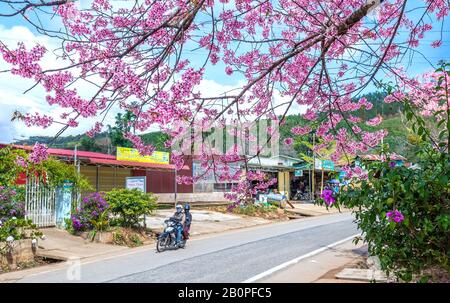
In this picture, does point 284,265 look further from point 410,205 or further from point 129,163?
point 129,163

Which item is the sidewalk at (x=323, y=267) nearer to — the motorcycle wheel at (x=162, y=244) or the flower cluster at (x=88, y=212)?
the motorcycle wheel at (x=162, y=244)

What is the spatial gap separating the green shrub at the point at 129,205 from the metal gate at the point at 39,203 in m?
1.73

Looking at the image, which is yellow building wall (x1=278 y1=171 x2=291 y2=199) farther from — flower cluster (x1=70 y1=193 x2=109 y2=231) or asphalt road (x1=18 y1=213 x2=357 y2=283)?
flower cluster (x1=70 y1=193 x2=109 y2=231)

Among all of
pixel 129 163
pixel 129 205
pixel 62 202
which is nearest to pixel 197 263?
pixel 129 205

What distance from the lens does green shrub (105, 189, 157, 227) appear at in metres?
14.4

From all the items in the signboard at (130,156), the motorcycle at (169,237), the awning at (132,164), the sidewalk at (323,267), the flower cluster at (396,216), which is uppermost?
the signboard at (130,156)

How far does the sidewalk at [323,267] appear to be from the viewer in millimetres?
8141

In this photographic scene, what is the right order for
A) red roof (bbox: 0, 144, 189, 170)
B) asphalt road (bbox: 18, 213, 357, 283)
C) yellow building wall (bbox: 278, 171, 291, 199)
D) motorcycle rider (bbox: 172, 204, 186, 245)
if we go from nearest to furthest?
asphalt road (bbox: 18, 213, 357, 283) → motorcycle rider (bbox: 172, 204, 186, 245) → red roof (bbox: 0, 144, 189, 170) → yellow building wall (bbox: 278, 171, 291, 199)

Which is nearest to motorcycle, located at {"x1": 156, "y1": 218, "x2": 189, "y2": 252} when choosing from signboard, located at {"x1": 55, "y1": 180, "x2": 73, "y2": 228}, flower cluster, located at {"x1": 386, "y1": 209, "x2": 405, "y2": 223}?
signboard, located at {"x1": 55, "y1": 180, "x2": 73, "y2": 228}

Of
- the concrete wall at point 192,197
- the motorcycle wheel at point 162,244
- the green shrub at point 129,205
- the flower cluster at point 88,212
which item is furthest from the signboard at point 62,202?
the concrete wall at point 192,197

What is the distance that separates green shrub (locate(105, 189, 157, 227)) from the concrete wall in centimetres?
1401

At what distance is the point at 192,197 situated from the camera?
3200 centimetres

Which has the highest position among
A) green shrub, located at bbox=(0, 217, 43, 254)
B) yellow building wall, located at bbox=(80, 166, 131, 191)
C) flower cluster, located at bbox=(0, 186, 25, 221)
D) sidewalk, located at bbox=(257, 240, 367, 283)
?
yellow building wall, located at bbox=(80, 166, 131, 191)

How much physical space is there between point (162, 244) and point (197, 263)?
2.49 meters
